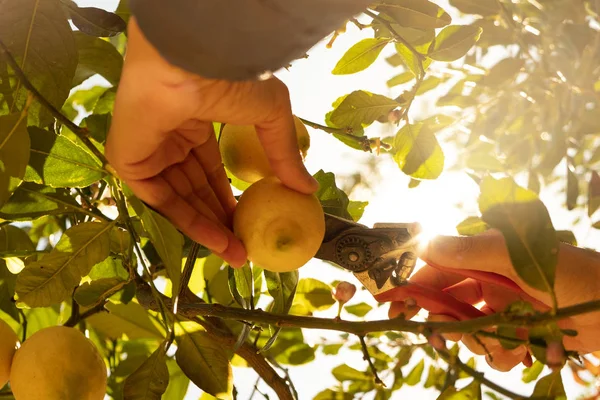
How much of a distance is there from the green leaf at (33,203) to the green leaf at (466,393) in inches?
24.3

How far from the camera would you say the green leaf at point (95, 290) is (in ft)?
3.08

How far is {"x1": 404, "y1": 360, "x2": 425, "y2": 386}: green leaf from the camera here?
1376 millimetres

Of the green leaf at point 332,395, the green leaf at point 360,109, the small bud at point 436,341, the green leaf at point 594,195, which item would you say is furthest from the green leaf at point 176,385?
the green leaf at point 594,195

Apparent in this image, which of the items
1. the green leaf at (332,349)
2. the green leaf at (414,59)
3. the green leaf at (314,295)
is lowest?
the green leaf at (332,349)

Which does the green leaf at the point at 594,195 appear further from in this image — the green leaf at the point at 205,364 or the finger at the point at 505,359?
→ the green leaf at the point at 205,364

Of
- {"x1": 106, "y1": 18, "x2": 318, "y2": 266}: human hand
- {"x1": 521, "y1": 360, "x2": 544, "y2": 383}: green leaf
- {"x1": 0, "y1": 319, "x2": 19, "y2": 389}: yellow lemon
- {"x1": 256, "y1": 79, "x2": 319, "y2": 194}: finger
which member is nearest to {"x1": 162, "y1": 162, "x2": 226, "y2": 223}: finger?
{"x1": 106, "y1": 18, "x2": 318, "y2": 266}: human hand

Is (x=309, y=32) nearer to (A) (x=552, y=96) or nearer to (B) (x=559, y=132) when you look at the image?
(B) (x=559, y=132)

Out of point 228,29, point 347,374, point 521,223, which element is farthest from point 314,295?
point 228,29

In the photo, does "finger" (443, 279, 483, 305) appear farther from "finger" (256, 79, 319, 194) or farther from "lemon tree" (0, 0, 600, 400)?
Result: "finger" (256, 79, 319, 194)

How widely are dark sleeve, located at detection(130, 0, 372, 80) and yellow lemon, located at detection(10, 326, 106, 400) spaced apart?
487mm

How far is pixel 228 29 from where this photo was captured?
56 cm

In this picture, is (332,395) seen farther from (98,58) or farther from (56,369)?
(98,58)

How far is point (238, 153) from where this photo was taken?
95cm

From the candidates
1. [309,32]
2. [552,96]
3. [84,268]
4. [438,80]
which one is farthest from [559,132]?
[84,268]
